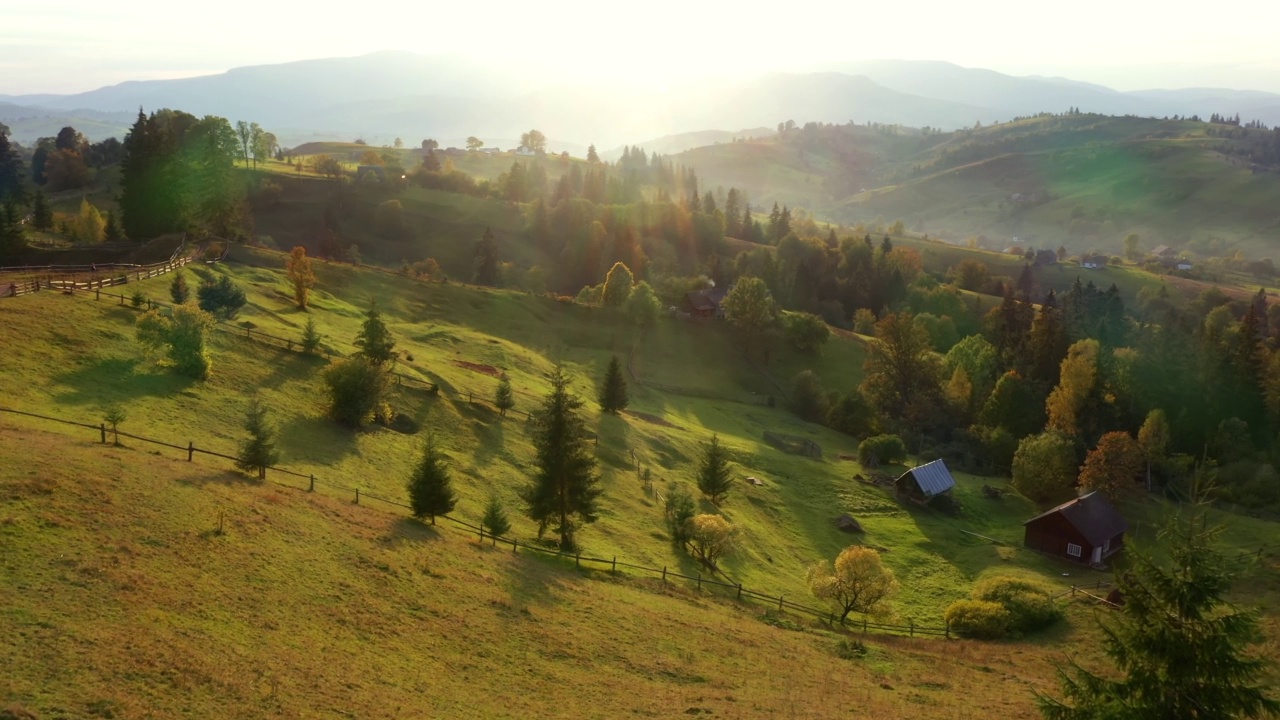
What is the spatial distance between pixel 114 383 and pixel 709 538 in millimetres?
33901

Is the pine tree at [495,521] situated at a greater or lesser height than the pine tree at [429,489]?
lesser

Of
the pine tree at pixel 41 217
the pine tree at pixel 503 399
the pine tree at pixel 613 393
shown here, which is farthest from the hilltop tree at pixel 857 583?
the pine tree at pixel 41 217

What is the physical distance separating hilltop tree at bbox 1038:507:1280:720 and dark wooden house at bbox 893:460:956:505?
45542mm

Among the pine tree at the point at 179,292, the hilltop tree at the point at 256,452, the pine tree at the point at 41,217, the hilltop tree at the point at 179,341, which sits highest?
the pine tree at the point at 41,217

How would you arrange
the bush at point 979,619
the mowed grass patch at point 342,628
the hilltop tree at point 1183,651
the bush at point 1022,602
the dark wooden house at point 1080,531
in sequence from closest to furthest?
the hilltop tree at point 1183,651, the mowed grass patch at point 342,628, the bush at point 979,619, the bush at point 1022,602, the dark wooden house at point 1080,531

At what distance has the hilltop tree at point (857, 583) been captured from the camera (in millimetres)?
40906

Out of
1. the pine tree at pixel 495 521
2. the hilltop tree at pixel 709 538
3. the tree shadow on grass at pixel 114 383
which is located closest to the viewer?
the pine tree at pixel 495 521

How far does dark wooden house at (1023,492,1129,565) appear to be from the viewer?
54.1m

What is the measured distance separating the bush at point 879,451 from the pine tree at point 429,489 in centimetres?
4533

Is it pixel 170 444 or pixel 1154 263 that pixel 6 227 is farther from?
pixel 1154 263

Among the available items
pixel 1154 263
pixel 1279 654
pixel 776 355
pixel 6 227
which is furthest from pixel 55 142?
pixel 1154 263

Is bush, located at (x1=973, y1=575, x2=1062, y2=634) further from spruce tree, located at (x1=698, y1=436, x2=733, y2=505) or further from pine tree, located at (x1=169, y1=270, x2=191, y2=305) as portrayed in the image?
pine tree, located at (x1=169, y1=270, x2=191, y2=305)

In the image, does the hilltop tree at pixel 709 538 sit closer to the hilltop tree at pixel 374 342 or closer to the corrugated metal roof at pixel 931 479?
the corrugated metal roof at pixel 931 479

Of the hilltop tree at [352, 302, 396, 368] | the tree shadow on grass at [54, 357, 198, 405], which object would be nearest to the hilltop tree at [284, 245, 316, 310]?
the hilltop tree at [352, 302, 396, 368]
